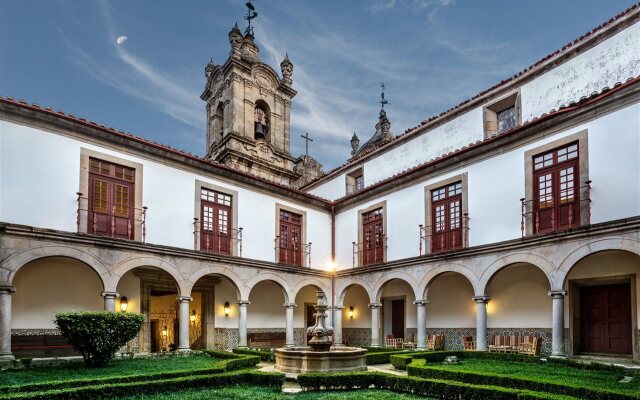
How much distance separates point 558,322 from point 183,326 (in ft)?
34.5

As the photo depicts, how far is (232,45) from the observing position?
25.3 metres

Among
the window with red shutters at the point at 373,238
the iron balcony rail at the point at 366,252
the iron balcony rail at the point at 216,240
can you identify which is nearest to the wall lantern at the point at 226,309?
the iron balcony rail at the point at 216,240

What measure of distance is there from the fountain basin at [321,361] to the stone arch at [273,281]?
5561mm

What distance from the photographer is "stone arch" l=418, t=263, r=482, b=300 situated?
14.4 metres

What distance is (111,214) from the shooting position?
43.8 feet

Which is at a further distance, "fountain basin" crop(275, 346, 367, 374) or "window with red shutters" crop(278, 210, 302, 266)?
"window with red shutters" crop(278, 210, 302, 266)

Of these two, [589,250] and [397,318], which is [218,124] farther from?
[589,250]

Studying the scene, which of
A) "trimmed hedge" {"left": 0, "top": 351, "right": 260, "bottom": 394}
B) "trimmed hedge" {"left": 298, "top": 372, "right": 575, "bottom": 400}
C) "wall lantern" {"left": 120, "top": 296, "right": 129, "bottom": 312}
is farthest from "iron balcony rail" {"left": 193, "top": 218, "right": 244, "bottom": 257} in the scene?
"trimmed hedge" {"left": 298, "top": 372, "right": 575, "bottom": 400}

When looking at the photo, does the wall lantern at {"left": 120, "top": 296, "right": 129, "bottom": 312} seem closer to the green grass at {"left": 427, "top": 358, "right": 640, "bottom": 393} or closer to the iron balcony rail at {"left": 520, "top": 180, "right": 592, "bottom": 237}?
the green grass at {"left": 427, "top": 358, "right": 640, "bottom": 393}

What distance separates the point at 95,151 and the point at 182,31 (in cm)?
7636

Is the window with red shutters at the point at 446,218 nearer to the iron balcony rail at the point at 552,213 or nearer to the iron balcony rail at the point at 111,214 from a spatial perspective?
the iron balcony rail at the point at 552,213

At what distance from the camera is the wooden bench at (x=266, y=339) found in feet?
59.1

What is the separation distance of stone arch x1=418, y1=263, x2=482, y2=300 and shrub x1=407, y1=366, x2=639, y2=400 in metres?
4.77

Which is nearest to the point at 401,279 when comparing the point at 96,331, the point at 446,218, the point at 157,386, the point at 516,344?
the point at 446,218
